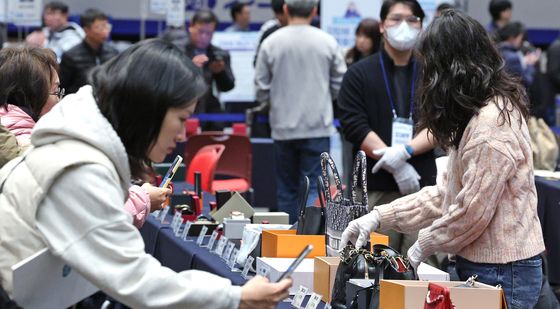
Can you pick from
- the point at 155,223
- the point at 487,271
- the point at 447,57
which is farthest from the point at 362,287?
the point at 155,223

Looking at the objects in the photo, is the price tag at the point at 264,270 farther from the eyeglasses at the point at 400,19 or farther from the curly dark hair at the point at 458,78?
the eyeglasses at the point at 400,19

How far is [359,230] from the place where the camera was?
3.43m

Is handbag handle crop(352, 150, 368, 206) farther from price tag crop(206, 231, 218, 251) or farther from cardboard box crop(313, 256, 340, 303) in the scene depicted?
price tag crop(206, 231, 218, 251)

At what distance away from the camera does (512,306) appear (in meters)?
3.36

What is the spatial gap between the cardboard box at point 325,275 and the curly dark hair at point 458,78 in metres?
0.49

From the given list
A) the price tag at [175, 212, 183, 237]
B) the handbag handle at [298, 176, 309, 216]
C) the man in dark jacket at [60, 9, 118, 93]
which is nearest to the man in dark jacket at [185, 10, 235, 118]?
the man in dark jacket at [60, 9, 118, 93]

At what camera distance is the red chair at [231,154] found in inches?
314

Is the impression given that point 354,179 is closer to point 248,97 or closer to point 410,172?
point 410,172

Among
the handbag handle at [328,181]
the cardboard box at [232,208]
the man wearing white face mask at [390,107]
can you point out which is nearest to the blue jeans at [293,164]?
the man wearing white face mask at [390,107]

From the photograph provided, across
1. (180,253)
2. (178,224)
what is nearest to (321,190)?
(180,253)

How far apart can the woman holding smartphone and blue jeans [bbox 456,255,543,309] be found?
1106mm

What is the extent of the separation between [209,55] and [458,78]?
6.47 m

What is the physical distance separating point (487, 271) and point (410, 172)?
79.9 inches

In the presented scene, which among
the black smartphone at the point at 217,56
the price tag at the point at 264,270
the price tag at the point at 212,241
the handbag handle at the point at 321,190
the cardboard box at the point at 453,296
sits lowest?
the black smartphone at the point at 217,56
